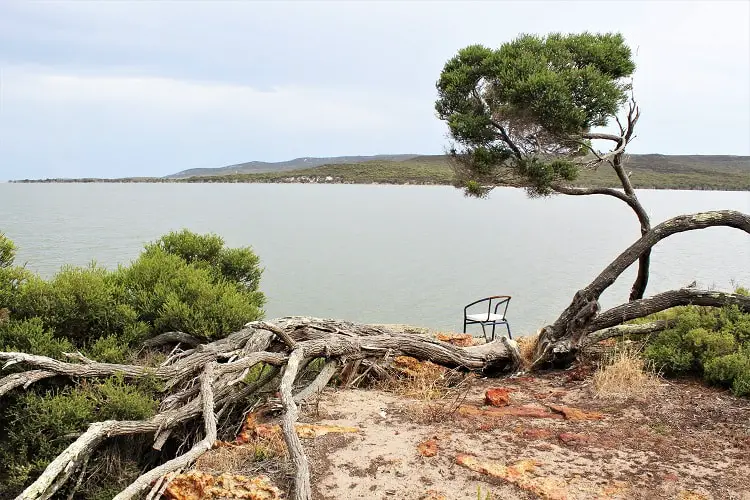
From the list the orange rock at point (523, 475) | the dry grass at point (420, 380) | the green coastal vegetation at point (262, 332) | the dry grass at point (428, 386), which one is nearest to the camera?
the orange rock at point (523, 475)

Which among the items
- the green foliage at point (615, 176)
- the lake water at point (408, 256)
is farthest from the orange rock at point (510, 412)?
the green foliage at point (615, 176)

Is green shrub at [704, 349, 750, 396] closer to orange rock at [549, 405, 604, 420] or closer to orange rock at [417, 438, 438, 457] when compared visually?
orange rock at [549, 405, 604, 420]

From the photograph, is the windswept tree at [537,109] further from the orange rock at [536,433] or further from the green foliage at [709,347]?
the orange rock at [536,433]

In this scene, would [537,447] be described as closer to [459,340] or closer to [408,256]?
[459,340]

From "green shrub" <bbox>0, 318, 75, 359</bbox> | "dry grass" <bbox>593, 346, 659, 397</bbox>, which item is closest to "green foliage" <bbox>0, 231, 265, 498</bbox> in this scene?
"green shrub" <bbox>0, 318, 75, 359</bbox>

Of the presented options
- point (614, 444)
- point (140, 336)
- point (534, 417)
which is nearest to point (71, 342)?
point (140, 336)

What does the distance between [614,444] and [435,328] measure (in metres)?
9.57

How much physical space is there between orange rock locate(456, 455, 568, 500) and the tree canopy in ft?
16.0

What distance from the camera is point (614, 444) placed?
538 cm

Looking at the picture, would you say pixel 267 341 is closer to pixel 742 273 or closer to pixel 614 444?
pixel 614 444

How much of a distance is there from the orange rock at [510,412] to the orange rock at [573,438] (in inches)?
26.4

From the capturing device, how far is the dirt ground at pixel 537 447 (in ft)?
14.7

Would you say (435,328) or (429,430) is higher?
(429,430)

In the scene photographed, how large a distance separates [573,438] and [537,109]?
461cm
